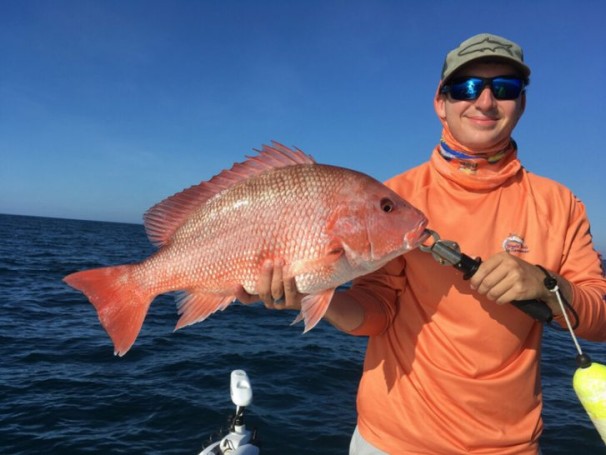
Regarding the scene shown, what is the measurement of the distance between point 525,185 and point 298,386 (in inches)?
240

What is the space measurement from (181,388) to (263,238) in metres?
5.84

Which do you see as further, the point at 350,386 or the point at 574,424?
the point at 350,386

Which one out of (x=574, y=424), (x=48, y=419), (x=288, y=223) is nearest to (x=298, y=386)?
→ (x=48, y=419)

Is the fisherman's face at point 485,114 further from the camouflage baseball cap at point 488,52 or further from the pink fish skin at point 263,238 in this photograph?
the pink fish skin at point 263,238

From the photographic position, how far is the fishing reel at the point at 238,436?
379 centimetres

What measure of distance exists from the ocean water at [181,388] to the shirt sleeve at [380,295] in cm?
264

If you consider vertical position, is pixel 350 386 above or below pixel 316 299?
below

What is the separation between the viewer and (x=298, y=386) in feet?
25.1

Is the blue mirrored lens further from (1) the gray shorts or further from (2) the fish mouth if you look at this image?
(1) the gray shorts

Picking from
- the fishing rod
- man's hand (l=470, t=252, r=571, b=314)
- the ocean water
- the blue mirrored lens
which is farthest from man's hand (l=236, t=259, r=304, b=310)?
the ocean water

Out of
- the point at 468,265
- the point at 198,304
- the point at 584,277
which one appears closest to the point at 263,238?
the point at 198,304

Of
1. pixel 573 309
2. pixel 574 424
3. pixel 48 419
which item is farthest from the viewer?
pixel 574 424

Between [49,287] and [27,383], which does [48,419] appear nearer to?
[27,383]

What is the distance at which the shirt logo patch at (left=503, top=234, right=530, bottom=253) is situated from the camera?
7.63ft
